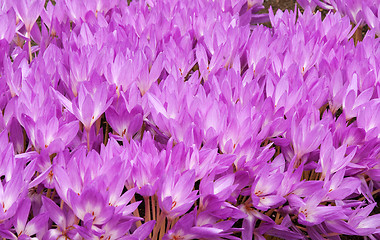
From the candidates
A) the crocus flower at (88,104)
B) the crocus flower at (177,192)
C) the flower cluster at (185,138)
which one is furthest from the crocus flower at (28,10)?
the crocus flower at (177,192)

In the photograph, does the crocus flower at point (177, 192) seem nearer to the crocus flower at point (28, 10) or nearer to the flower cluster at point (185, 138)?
the flower cluster at point (185, 138)

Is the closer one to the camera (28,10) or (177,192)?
(177,192)

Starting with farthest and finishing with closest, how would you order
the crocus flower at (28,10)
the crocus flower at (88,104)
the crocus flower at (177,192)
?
1. the crocus flower at (28,10)
2. the crocus flower at (88,104)
3. the crocus flower at (177,192)

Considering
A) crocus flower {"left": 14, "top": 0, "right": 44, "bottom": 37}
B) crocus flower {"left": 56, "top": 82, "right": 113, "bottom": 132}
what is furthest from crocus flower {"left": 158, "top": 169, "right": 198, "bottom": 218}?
crocus flower {"left": 14, "top": 0, "right": 44, "bottom": 37}

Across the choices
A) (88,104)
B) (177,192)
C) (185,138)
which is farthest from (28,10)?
(177,192)

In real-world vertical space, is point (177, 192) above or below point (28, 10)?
below

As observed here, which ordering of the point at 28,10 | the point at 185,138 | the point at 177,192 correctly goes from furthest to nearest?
the point at 28,10
the point at 185,138
the point at 177,192

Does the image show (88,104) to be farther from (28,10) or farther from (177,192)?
(28,10)

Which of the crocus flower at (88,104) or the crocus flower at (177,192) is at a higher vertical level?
the crocus flower at (88,104)
